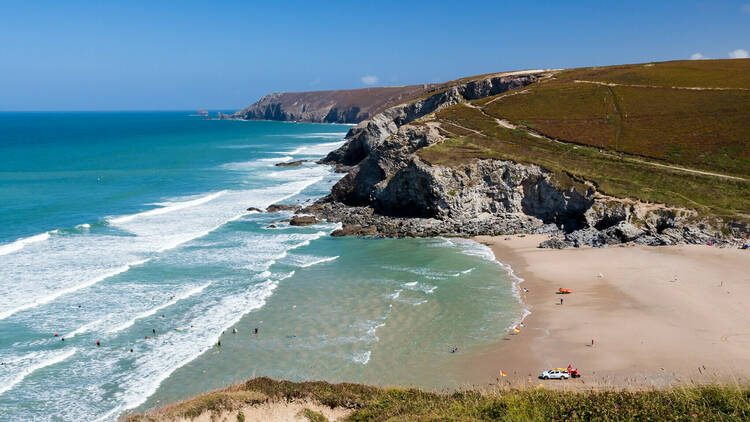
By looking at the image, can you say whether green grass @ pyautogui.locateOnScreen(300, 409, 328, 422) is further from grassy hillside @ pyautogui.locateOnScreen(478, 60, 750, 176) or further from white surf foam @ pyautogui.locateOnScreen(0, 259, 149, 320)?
grassy hillside @ pyautogui.locateOnScreen(478, 60, 750, 176)

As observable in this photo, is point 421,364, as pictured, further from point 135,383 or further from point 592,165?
point 592,165

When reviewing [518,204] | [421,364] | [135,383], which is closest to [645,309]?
[421,364]

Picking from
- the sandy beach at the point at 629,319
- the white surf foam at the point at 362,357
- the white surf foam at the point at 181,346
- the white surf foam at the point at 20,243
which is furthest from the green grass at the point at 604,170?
the white surf foam at the point at 20,243

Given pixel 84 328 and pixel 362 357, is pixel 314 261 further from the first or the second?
pixel 84 328

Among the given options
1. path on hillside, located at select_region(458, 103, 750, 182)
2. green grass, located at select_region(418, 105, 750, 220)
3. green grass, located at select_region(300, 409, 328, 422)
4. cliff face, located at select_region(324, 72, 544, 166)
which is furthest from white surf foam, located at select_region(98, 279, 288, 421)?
cliff face, located at select_region(324, 72, 544, 166)

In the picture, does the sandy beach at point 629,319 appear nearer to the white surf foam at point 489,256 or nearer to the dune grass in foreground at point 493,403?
the white surf foam at point 489,256

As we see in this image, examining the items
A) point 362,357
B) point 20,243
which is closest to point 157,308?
point 362,357

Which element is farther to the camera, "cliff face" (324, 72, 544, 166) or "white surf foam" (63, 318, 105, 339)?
"cliff face" (324, 72, 544, 166)
